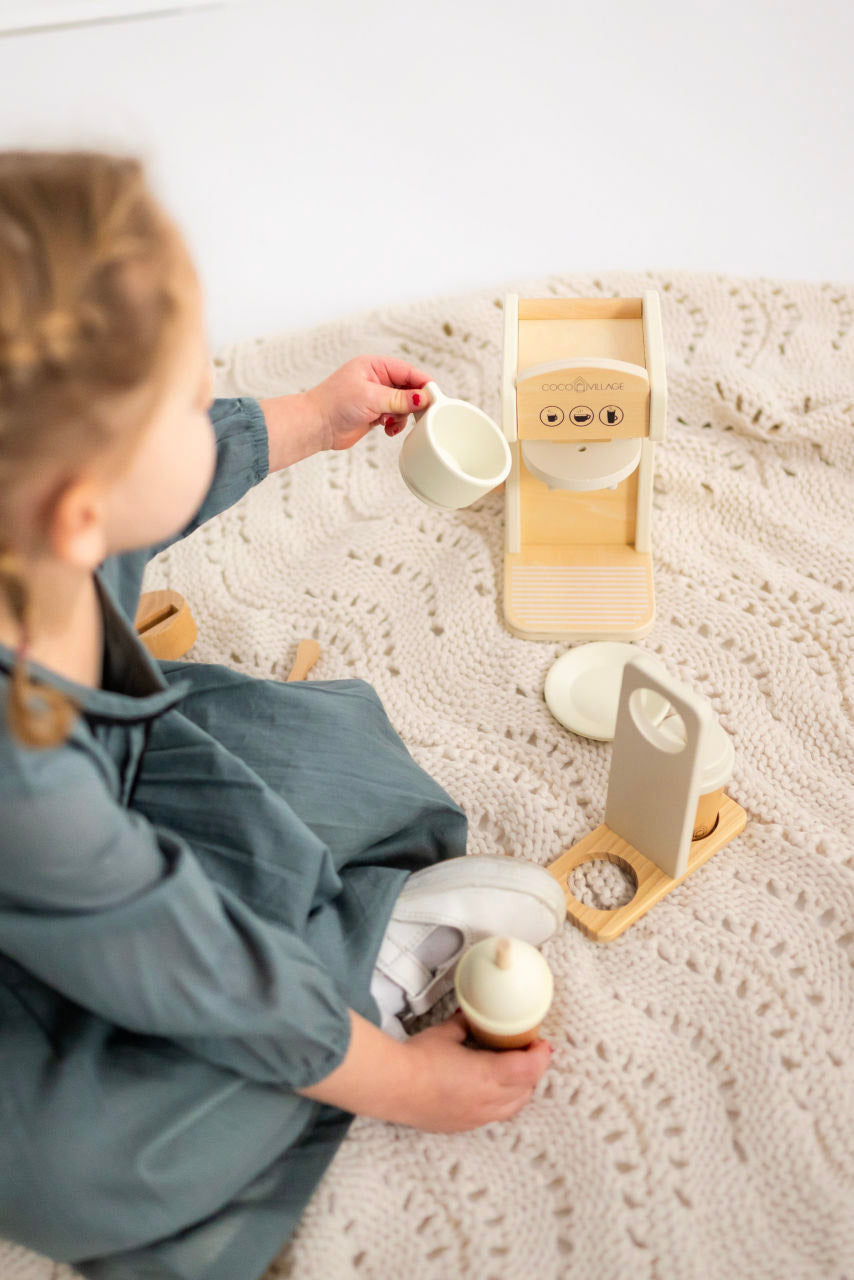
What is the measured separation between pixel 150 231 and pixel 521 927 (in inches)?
18.6

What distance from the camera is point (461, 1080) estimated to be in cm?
65

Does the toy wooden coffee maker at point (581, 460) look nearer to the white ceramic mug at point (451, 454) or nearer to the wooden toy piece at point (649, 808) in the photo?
the white ceramic mug at point (451, 454)

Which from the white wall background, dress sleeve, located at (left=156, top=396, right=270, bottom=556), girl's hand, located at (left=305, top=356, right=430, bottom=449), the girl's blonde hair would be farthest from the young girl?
the white wall background

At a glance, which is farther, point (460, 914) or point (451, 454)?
point (451, 454)

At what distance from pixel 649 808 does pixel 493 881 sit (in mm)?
136

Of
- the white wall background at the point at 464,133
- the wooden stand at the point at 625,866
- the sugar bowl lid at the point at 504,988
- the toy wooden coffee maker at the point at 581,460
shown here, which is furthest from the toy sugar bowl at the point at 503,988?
the white wall background at the point at 464,133

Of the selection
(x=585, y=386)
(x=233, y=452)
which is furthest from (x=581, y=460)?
(x=233, y=452)

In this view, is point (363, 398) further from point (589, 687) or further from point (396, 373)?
point (589, 687)

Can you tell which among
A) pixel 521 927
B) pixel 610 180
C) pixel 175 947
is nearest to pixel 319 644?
pixel 521 927

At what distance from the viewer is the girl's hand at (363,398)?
87 centimetres

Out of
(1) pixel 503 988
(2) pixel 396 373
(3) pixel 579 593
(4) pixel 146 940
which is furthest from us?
(3) pixel 579 593

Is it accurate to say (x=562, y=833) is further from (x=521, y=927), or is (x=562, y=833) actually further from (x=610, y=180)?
(x=610, y=180)

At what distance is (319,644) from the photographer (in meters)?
1.00

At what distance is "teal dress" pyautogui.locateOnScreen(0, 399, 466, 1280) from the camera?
0.54 metres
